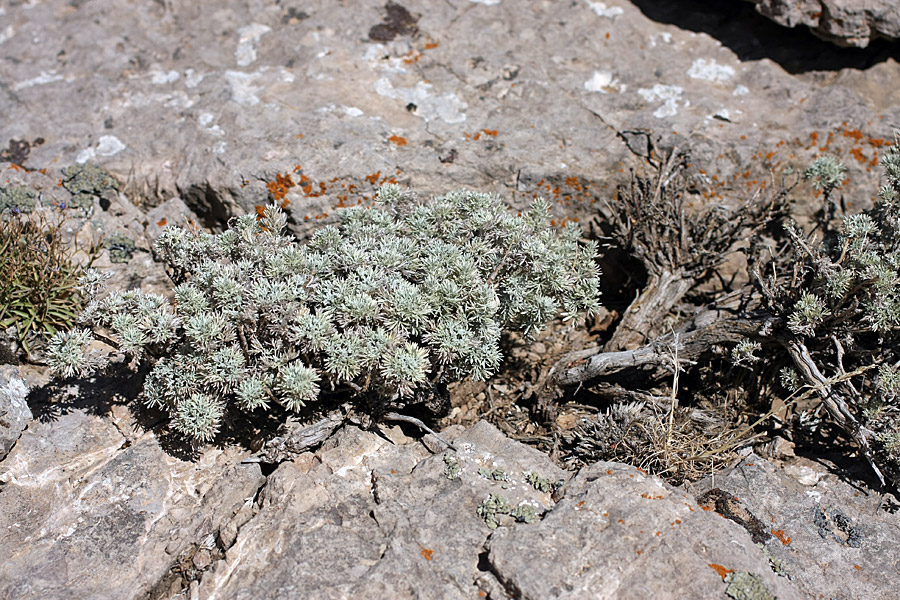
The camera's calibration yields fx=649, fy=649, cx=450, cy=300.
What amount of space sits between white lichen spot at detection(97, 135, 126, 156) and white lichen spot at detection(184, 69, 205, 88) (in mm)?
892

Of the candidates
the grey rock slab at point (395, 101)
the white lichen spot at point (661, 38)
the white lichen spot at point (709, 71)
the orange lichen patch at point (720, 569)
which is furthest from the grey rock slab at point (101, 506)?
the white lichen spot at point (661, 38)

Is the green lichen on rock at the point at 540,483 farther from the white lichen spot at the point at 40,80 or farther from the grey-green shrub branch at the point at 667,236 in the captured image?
the white lichen spot at the point at 40,80

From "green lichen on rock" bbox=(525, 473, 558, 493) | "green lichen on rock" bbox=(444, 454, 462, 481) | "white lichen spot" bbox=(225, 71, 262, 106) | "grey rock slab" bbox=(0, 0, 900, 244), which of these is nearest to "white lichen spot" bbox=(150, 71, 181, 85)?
"grey rock slab" bbox=(0, 0, 900, 244)

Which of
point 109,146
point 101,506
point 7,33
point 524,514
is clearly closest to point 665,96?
point 524,514

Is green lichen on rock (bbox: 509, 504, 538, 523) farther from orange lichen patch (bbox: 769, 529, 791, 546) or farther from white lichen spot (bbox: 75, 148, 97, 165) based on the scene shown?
white lichen spot (bbox: 75, 148, 97, 165)

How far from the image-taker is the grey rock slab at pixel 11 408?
4020 millimetres

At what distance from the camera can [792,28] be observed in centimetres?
660

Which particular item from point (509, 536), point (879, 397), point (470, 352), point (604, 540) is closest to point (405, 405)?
point (470, 352)

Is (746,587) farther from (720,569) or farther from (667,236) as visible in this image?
(667,236)

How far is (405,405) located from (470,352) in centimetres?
80

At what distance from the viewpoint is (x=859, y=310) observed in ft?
13.6

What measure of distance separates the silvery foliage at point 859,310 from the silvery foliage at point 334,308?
54.3 inches

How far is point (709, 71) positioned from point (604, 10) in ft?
4.35

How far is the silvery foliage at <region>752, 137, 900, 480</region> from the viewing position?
4.03 m
